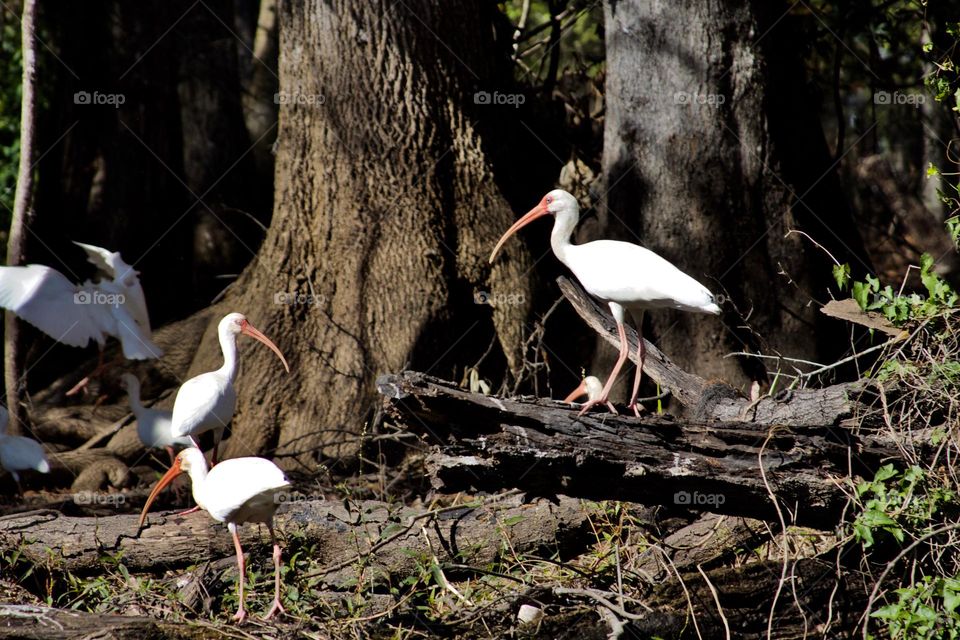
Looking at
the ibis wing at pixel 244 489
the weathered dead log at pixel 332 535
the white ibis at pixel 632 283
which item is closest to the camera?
the ibis wing at pixel 244 489

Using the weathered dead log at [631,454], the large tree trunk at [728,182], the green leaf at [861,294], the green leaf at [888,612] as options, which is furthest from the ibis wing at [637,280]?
the large tree trunk at [728,182]

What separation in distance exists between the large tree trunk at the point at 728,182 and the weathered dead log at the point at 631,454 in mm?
2539

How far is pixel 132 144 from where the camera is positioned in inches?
388

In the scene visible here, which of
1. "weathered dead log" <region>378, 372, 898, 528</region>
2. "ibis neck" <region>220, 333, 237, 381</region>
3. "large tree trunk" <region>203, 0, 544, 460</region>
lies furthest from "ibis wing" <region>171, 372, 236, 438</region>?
"weathered dead log" <region>378, 372, 898, 528</region>

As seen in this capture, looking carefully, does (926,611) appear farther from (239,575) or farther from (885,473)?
(239,575)

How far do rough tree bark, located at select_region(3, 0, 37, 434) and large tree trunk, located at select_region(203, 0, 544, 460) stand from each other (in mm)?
1859

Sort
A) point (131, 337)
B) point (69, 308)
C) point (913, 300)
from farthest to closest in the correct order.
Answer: point (69, 308) → point (131, 337) → point (913, 300)

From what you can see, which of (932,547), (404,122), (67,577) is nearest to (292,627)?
(67,577)

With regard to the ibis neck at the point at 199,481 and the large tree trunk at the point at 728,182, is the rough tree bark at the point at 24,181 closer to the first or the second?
the ibis neck at the point at 199,481

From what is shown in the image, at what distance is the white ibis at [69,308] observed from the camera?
7598mm

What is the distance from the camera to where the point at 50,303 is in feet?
25.3

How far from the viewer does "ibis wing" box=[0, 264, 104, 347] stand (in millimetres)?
7574

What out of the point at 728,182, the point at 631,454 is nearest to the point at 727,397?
the point at 631,454

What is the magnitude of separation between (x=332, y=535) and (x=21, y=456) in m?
3.05
